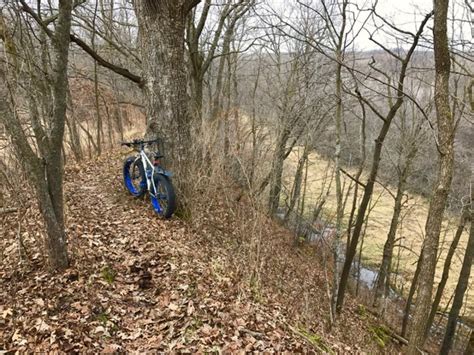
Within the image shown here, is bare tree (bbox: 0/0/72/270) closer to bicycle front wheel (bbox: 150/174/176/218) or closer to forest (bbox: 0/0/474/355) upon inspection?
forest (bbox: 0/0/474/355)

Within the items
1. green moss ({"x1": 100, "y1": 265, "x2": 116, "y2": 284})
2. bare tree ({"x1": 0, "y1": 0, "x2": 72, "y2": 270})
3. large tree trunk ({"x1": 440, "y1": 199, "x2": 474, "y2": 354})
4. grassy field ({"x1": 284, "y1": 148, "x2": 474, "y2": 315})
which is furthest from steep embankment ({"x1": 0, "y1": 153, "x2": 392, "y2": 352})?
grassy field ({"x1": 284, "y1": 148, "x2": 474, "y2": 315})

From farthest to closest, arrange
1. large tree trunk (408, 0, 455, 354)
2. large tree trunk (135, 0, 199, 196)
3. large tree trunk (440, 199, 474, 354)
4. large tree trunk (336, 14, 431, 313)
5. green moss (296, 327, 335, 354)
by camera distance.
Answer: large tree trunk (440, 199, 474, 354) < large tree trunk (336, 14, 431, 313) < large tree trunk (135, 0, 199, 196) < green moss (296, 327, 335, 354) < large tree trunk (408, 0, 455, 354)

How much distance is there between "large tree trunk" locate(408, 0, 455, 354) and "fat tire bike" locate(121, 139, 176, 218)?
3.84 meters

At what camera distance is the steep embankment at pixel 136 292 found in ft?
10.2

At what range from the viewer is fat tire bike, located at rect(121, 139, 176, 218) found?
551 centimetres

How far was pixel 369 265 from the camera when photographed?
1505cm

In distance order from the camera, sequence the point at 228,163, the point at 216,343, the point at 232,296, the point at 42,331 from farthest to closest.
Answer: the point at 228,163, the point at 232,296, the point at 216,343, the point at 42,331

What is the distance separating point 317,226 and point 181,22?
11.7 meters

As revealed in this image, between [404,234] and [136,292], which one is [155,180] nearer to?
[136,292]

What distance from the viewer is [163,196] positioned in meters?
5.73

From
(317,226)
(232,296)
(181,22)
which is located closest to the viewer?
(232,296)

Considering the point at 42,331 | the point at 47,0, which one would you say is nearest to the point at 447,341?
the point at 42,331

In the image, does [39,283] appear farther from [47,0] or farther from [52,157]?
[47,0]

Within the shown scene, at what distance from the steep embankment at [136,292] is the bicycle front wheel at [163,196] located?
19 centimetres
